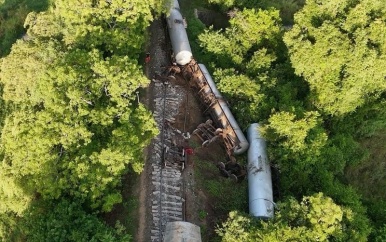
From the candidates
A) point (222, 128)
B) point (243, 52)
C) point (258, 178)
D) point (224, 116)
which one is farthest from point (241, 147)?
point (243, 52)

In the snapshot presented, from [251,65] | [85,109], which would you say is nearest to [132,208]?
[85,109]

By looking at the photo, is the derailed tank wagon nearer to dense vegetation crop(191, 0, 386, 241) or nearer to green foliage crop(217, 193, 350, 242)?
dense vegetation crop(191, 0, 386, 241)

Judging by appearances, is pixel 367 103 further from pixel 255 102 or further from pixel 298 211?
pixel 298 211

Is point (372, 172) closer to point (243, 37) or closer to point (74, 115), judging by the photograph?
point (243, 37)

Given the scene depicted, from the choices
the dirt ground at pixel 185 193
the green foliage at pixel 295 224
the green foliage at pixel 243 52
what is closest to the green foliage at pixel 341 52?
the green foliage at pixel 243 52

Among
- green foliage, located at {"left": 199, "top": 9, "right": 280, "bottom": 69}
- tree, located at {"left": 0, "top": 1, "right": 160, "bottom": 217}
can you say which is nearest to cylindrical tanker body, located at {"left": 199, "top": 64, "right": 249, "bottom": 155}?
green foliage, located at {"left": 199, "top": 9, "right": 280, "bottom": 69}

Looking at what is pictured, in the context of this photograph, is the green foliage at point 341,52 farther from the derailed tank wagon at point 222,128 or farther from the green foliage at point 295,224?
the green foliage at point 295,224
